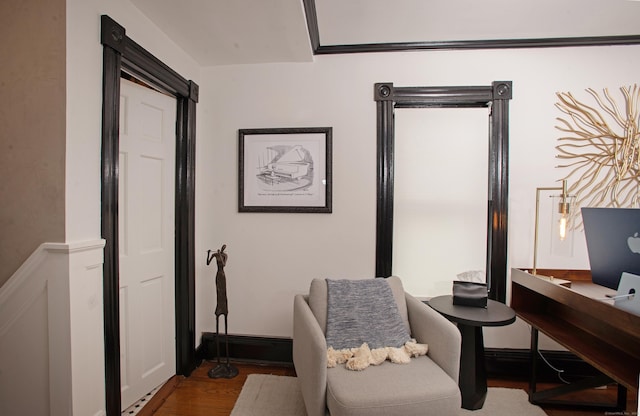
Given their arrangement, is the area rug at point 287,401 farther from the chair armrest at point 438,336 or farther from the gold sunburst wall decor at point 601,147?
the gold sunburst wall decor at point 601,147

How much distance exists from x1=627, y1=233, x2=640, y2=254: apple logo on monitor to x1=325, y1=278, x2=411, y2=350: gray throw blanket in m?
1.23

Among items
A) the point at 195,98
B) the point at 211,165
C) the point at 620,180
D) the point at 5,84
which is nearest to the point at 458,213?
the point at 620,180

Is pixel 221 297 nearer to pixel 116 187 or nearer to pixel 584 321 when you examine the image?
pixel 116 187

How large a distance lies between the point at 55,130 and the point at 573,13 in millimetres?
3139

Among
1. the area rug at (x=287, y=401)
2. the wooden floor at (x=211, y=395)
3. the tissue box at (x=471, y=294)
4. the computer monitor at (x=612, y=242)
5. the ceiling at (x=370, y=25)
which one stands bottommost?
the wooden floor at (x=211, y=395)

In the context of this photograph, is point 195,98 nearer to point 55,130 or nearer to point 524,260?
point 55,130

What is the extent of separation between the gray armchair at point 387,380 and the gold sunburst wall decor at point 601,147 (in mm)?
1634

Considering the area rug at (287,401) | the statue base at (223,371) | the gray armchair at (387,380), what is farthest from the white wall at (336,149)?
the gray armchair at (387,380)

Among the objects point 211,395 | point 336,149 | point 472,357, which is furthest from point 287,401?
point 336,149

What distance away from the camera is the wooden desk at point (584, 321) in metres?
1.46

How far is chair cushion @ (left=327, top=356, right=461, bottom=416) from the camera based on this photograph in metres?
1.40

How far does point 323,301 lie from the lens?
202cm

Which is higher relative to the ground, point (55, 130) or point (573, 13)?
point (573, 13)

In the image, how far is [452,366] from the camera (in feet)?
5.34
